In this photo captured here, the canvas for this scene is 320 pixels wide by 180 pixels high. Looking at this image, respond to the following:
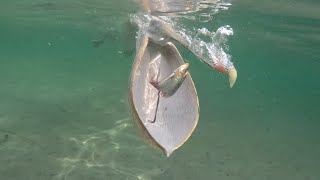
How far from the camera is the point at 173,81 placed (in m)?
4.89

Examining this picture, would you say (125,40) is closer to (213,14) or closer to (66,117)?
(66,117)

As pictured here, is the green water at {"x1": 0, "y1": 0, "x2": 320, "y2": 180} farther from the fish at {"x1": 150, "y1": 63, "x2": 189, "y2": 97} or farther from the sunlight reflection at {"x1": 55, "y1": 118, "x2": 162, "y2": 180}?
the fish at {"x1": 150, "y1": 63, "x2": 189, "y2": 97}

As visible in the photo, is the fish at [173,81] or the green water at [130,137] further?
the green water at [130,137]

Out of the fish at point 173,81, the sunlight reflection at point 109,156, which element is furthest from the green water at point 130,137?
the fish at point 173,81

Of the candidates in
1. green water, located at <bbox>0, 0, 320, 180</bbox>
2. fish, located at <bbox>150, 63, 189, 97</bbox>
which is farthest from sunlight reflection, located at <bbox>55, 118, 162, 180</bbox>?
fish, located at <bbox>150, 63, 189, 97</bbox>

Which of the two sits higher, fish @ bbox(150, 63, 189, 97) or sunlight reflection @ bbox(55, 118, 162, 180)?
fish @ bbox(150, 63, 189, 97)

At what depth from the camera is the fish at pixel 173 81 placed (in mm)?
4820

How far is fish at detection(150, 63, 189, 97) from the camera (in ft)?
15.8

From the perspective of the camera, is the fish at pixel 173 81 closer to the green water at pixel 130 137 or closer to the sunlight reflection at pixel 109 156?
the green water at pixel 130 137

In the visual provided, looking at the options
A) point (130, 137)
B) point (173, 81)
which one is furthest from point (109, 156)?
point (173, 81)

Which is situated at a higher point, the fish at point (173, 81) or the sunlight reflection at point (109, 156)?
the fish at point (173, 81)

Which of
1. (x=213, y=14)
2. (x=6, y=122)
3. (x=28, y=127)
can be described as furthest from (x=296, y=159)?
(x=6, y=122)

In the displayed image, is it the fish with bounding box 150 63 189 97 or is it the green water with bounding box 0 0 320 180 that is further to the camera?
the green water with bounding box 0 0 320 180

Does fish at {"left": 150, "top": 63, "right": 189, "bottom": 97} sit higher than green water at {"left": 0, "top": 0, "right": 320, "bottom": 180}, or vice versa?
fish at {"left": 150, "top": 63, "right": 189, "bottom": 97}
